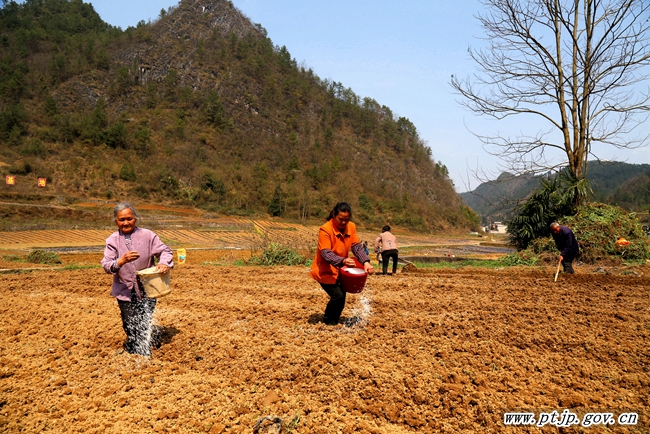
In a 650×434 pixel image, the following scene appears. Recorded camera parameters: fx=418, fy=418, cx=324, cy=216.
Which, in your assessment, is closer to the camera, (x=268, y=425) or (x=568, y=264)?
(x=268, y=425)

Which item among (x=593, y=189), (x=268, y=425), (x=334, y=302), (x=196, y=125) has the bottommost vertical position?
(x=268, y=425)

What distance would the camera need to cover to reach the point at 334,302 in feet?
16.4

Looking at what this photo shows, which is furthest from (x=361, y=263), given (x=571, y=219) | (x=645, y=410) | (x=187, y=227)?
(x=187, y=227)

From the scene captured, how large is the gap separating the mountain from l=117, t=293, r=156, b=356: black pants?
8086 mm

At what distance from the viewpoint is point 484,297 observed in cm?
684

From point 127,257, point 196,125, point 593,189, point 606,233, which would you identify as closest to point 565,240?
point 606,233

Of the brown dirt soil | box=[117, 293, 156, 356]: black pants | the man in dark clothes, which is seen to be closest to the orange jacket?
the brown dirt soil

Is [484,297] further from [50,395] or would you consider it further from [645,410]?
[50,395]

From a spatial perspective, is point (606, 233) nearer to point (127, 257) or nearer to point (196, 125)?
point (127, 257)

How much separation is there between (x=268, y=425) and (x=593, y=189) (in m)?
14.6

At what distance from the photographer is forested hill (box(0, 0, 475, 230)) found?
4922 centimetres

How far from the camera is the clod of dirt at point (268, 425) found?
2789 millimetres

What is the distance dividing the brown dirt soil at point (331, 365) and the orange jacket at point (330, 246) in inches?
26.6

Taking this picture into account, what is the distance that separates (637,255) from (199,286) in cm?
1184
